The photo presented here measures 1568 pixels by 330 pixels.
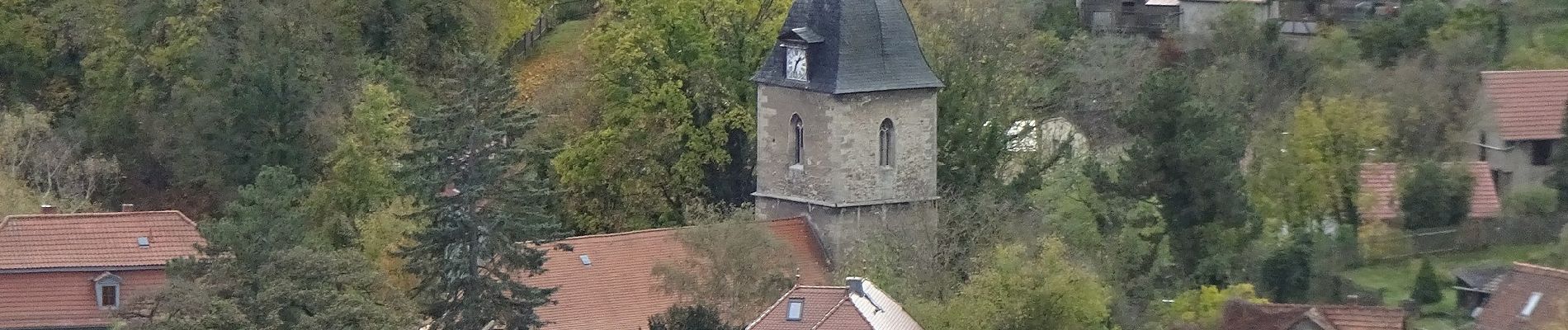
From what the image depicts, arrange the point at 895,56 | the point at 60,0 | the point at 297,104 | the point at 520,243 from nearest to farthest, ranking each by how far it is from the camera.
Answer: the point at 520,243 → the point at 895,56 → the point at 297,104 → the point at 60,0

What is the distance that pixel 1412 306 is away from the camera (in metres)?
44.3

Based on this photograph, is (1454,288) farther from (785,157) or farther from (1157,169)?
(785,157)

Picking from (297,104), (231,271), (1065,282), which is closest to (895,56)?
(1065,282)

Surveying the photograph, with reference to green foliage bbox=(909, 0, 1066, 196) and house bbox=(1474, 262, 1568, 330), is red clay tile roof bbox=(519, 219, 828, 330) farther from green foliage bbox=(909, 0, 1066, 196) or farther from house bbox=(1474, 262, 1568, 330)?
house bbox=(1474, 262, 1568, 330)

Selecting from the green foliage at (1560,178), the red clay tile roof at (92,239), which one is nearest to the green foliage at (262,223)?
the red clay tile roof at (92,239)

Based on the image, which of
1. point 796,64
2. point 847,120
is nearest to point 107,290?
point 796,64

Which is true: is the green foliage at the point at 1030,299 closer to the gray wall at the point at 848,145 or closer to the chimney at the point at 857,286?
the chimney at the point at 857,286

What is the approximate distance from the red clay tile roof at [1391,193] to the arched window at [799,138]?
30.8 ft

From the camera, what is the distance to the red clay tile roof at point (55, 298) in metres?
46.8

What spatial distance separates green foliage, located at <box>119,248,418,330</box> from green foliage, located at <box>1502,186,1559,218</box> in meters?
18.4

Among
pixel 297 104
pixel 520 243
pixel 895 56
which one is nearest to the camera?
pixel 520 243

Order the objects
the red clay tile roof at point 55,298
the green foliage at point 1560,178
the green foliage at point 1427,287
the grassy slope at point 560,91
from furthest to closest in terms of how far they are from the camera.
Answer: the grassy slope at point 560,91 < the green foliage at point 1560,178 < the red clay tile roof at point 55,298 < the green foliage at point 1427,287

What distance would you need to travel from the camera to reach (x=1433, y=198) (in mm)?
Result: 49906

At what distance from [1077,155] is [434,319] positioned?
18746mm
